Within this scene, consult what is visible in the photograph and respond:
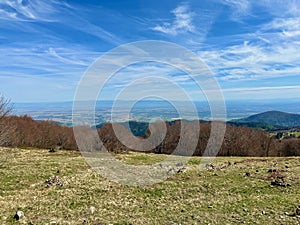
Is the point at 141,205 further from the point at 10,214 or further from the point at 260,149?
the point at 260,149

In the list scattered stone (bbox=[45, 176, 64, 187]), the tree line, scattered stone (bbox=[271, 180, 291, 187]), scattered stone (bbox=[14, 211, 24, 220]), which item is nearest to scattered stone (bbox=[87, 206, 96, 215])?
scattered stone (bbox=[14, 211, 24, 220])

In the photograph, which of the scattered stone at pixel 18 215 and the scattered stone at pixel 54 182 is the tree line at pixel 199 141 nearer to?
the scattered stone at pixel 54 182

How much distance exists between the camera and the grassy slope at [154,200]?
12266 mm

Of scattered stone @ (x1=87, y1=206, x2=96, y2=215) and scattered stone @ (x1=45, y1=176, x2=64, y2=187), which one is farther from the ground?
scattered stone @ (x1=45, y1=176, x2=64, y2=187)

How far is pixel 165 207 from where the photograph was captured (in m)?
13.9

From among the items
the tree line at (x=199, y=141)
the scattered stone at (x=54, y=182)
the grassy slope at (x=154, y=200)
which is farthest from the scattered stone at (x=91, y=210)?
the tree line at (x=199, y=141)

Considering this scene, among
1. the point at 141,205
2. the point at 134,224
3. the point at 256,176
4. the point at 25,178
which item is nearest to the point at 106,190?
the point at 141,205

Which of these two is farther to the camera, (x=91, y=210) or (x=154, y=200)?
(x=154, y=200)

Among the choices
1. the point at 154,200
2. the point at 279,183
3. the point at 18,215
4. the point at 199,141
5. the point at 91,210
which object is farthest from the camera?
the point at 199,141

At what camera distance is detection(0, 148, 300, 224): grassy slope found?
12.3 metres

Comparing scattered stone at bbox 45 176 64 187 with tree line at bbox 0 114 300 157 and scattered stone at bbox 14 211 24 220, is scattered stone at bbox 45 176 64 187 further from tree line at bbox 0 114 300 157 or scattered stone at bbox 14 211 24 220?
tree line at bbox 0 114 300 157

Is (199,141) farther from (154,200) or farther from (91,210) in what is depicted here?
(91,210)

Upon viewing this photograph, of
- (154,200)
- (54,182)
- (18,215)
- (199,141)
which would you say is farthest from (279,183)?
(199,141)

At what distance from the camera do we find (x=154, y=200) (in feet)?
49.9
